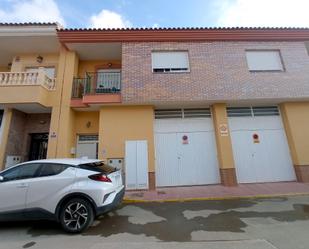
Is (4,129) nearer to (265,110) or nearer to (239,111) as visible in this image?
(239,111)

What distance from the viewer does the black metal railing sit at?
30.7 ft

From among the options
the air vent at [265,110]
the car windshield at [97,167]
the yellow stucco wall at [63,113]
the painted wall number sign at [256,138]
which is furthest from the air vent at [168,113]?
the car windshield at [97,167]

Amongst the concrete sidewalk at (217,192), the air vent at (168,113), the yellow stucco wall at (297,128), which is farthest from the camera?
the air vent at (168,113)

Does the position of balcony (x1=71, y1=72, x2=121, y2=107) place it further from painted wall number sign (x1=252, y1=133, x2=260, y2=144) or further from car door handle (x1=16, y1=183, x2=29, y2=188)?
painted wall number sign (x1=252, y1=133, x2=260, y2=144)

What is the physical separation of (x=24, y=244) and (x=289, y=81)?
450 inches

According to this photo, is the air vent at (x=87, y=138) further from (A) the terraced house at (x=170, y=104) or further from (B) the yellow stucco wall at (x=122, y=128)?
(B) the yellow stucco wall at (x=122, y=128)

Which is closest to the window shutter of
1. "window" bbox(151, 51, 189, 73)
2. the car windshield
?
"window" bbox(151, 51, 189, 73)

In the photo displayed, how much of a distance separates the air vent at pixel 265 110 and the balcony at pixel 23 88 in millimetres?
10407

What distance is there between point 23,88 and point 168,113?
6.68 metres

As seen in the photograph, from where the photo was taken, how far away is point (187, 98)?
858cm

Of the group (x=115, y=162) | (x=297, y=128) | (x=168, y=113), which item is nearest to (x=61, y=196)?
(x=115, y=162)

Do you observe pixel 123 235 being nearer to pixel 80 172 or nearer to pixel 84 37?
pixel 80 172

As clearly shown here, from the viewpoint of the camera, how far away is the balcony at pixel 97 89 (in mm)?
8516

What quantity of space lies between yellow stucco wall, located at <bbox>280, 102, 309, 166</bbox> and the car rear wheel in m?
9.39
